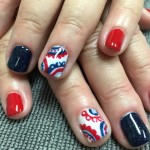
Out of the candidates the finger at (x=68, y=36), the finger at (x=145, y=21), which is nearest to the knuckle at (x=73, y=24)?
the finger at (x=68, y=36)

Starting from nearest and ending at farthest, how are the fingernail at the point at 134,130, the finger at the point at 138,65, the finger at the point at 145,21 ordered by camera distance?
the fingernail at the point at 134,130, the finger at the point at 138,65, the finger at the point at 145,21

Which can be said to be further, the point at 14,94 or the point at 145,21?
the point at 145,21

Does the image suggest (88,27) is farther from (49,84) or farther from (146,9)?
(146,9)

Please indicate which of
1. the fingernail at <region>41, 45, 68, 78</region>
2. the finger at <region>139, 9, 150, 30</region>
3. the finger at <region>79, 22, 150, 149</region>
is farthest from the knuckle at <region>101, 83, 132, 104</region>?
the finger at <region>139, 9, 150, 30</region>

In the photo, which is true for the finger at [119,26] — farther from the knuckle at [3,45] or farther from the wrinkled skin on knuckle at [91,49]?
the knuckle at [3,45]

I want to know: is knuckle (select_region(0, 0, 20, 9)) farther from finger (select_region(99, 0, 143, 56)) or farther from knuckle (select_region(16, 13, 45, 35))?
finger (select_region(99, 0, 143, 56))

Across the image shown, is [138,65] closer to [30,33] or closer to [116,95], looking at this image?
[116,95]

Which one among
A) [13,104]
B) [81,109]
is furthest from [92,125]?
[13,104]

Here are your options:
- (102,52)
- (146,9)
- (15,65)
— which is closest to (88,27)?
(102,52)
